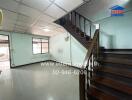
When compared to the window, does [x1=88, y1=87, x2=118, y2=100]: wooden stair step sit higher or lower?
lower

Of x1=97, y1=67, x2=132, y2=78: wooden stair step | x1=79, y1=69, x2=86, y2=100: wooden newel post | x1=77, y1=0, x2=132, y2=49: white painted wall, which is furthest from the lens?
x1=77, y1=0, x2=132, y2=49: white painted wall

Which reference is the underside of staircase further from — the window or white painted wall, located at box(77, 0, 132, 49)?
the window

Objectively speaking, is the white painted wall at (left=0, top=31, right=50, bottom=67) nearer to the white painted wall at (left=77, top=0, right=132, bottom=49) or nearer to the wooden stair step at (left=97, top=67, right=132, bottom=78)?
the white painted wall at (left=77, top=0, right=132, bottom=49)

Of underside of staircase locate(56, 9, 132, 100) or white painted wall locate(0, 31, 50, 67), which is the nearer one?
underside of staircase locate(56, 9, 132, 100)

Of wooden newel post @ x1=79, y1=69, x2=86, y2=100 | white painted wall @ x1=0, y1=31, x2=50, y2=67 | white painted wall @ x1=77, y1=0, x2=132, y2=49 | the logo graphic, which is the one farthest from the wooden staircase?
white painted wall @ x1=0, y1=31, x2=50, y2=67

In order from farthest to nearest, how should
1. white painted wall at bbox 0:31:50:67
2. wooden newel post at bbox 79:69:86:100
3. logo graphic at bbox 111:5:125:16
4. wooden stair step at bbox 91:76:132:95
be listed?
white painted wall at bbox 0:31:50:67
logo graphic at bbox 111:5:125:16
wooden newel post at bbox 79:69:86:100
wooden stair step at bbox 91:76:132:95

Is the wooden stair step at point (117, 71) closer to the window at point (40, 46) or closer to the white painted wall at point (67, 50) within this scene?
the white painted wall at point (67, 50)

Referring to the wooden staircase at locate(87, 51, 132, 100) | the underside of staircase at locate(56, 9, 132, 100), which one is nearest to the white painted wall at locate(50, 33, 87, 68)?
the underside of staircase at locate(56, 9, 132, 100)

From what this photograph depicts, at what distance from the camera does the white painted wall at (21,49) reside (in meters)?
6.19

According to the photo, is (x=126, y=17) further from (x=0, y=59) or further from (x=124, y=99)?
(x=0, y=59)

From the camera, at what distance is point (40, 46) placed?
841 cm

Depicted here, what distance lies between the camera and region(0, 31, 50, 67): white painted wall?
20.3 ft

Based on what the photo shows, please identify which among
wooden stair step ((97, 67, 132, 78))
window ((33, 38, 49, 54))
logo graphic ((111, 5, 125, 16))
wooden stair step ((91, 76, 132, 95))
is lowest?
wooden stair step ((91, 76, 132, 95))

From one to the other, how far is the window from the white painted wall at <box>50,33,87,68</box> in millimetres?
565
